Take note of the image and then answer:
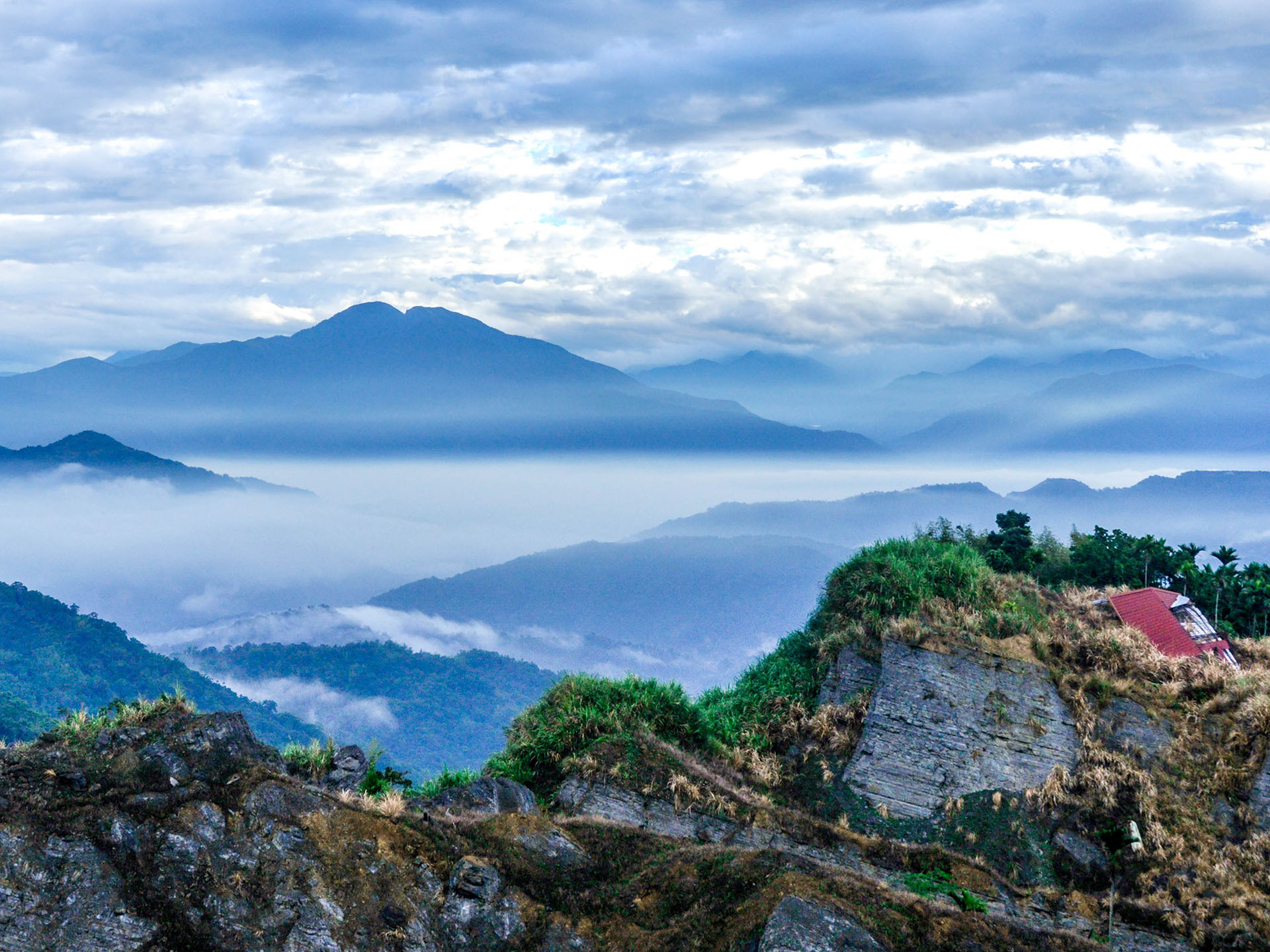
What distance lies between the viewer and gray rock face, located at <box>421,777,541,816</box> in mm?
18312

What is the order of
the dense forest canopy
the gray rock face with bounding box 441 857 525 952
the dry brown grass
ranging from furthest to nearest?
the dense forest canopy
the dry brown grass
the gray rock face with bounding box 441 857 525 952

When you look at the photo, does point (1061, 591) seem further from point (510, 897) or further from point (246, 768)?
point (246, 768)

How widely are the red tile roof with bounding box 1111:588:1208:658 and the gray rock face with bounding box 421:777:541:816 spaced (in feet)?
72.2

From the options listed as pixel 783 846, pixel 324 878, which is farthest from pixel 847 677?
pixel 324 878

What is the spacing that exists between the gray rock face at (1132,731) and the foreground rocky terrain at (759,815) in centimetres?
9

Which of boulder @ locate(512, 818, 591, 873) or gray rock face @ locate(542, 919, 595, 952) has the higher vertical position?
boulder @ locate(512, 818, 591, 873)

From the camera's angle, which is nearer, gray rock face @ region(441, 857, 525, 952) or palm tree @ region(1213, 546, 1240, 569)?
gray rock face @ region(441, 857, 525, 952)

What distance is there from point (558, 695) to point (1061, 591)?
20668 millimetres

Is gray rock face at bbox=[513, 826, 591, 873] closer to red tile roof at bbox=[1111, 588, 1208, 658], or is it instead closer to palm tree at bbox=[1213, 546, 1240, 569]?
red tile roof at bbox=[1111, 588, 1208, 658]

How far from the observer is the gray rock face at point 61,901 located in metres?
12.1

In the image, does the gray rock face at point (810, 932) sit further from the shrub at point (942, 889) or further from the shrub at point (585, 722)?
the shrub at point (585, 722)

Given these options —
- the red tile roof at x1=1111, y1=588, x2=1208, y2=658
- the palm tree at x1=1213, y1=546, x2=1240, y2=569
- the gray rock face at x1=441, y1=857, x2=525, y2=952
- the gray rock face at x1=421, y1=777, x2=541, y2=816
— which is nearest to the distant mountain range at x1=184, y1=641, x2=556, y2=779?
the palm tree at x1=1213, y1=546, x2=1240, y2=569

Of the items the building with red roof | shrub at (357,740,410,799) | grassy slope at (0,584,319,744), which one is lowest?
grassy slope at (0,584,319,744)

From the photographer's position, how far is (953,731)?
77.5 ft
